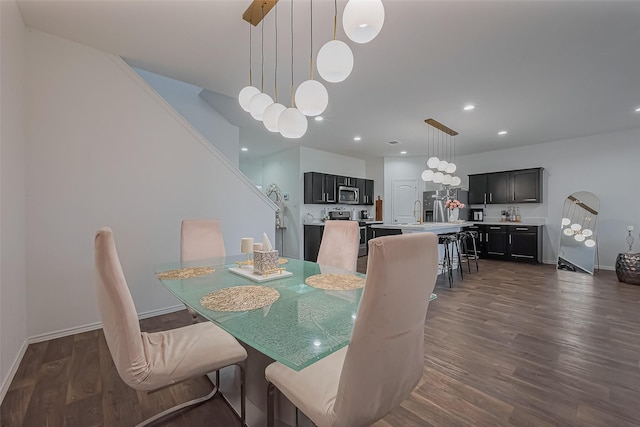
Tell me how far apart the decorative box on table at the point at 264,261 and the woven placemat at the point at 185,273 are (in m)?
0.39

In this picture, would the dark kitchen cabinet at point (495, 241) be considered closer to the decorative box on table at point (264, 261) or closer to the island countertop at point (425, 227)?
the island countertop at point (425, 227)

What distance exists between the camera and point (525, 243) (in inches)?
223

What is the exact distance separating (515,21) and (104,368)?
4.06 metres

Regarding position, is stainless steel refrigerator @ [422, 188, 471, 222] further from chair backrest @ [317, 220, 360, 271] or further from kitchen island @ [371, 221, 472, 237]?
chair backrest @ [317, 220, 360, 271]

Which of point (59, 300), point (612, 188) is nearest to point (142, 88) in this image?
point (59, 300)

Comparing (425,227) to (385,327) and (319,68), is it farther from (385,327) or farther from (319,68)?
(385,327)

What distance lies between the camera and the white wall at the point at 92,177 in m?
2.34

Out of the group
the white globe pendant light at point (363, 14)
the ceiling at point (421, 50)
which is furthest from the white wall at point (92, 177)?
the white globe pendant light at point (363, 14)

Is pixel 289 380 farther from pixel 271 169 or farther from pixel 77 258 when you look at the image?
pixel 271 169

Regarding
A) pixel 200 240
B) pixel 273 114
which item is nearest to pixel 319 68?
pixel 273 114

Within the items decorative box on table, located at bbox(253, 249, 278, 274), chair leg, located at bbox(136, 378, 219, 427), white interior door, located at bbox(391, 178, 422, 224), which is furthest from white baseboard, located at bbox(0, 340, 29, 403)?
white interior door, located at bbox(391, 178, 422, 224)

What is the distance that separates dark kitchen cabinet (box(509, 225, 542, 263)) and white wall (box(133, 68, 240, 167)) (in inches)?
235

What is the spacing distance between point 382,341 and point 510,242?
641 cm

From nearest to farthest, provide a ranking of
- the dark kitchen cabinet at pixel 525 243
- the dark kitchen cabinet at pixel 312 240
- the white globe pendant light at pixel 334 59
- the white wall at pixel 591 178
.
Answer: the white globe pendant light at pixel 334 59, the white wall at pixel 591 178, the dark kitchen cabinet at pixel 525 243, the dark kitchen cabinet at pixel 312 240
